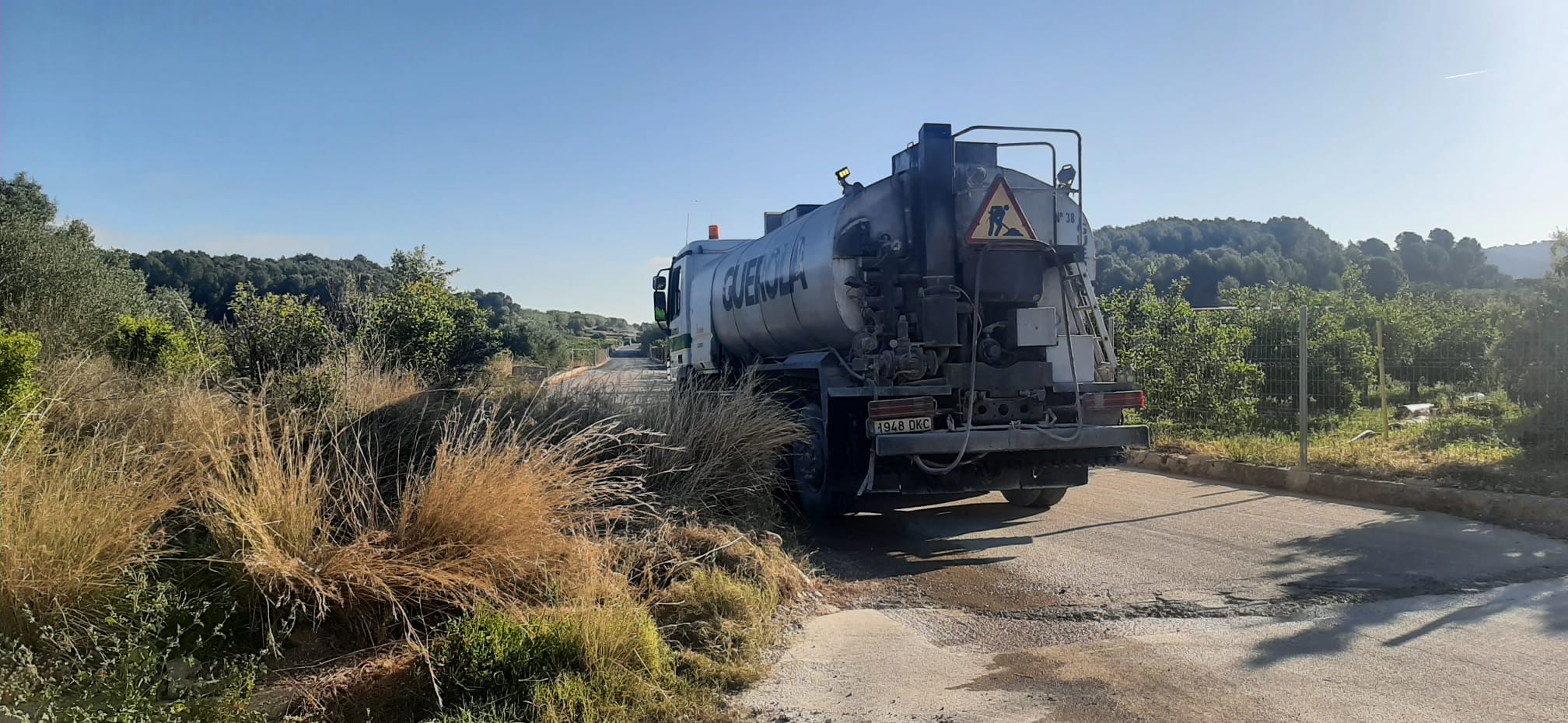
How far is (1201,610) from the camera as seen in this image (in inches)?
207

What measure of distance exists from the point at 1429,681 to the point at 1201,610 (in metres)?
1.30

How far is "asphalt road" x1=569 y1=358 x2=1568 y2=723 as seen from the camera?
387cm

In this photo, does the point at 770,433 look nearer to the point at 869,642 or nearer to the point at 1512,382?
the point at 869,642

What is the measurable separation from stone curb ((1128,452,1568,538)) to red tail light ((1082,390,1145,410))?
2910 mm

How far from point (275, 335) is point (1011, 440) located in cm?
646

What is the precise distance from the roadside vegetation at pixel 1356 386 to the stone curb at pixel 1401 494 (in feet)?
1.09

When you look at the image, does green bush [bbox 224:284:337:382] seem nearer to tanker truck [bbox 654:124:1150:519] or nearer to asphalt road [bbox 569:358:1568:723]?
asphalt road [bbox 569:358:1568:723]

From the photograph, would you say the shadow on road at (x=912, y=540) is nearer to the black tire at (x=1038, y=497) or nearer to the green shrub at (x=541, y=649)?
the black tire at (x=1038, y=497)

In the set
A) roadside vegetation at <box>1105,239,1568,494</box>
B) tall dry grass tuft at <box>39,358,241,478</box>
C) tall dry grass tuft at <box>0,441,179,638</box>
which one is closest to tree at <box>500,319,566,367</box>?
roadside vegetation at <box>1105,239,1568,494</box>

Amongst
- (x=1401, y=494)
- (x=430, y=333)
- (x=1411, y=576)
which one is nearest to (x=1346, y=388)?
(x=1401, y=494)

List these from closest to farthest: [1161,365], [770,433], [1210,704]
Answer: [1210,704], [770,433], [1161,365]

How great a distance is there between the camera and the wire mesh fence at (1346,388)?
925 centimetres

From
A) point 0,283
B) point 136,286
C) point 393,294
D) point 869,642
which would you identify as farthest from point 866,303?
point 136,286

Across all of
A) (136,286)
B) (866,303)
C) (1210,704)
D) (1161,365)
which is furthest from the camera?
(136,286)
